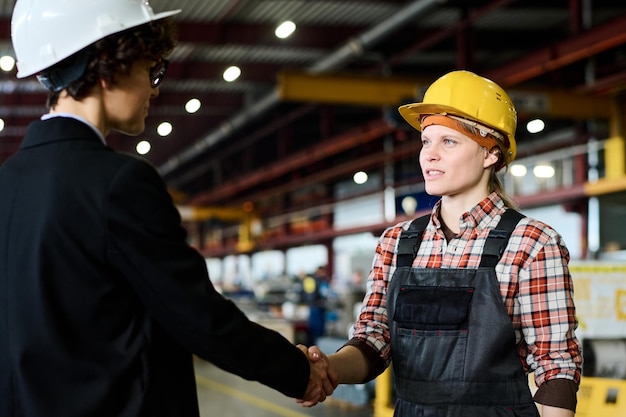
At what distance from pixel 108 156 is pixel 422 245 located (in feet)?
3.78

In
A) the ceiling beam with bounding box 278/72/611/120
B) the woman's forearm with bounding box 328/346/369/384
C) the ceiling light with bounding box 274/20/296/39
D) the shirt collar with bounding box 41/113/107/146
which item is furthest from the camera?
the ceiling beam with bounding box 278/72/611/120

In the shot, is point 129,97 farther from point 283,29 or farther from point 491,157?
point 283,29

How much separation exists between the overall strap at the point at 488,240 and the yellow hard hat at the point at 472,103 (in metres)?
0.28

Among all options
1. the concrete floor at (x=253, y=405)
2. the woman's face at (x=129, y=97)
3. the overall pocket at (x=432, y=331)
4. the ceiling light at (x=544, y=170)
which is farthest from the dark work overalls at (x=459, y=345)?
the ceiling light at (x=544, y=170)

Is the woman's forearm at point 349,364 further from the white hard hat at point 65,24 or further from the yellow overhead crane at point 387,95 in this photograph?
the yellow overhead crane at point 387,95

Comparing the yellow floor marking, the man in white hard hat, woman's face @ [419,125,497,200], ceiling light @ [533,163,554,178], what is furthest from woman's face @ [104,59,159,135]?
ceiling light @ [533,163,554,178]

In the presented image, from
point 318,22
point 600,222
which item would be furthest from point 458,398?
point 318,22

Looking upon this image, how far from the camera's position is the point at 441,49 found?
1775 centimetres

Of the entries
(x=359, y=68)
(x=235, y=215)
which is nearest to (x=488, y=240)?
(x=359, y=68)

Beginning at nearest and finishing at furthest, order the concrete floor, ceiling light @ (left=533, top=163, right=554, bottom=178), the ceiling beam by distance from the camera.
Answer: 1. the concrete floor
2. the ceiling beam
3. ceiling light @ (left=533, top=163, right=554, bottom=178)

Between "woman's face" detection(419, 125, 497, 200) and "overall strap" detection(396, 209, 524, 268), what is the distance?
14 centimetres

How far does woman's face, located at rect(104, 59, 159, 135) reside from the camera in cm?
190

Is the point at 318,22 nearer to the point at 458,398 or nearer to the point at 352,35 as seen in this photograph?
the point at 352,35

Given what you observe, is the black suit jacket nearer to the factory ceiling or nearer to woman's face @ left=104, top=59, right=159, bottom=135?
woman's face @ left=104, top=59, right=159, bottom=135
